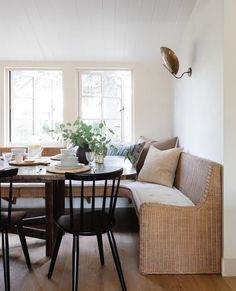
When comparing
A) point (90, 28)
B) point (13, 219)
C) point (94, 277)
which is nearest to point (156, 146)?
point (90, 28)

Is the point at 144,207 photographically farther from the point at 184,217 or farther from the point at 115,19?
the point at 115,19

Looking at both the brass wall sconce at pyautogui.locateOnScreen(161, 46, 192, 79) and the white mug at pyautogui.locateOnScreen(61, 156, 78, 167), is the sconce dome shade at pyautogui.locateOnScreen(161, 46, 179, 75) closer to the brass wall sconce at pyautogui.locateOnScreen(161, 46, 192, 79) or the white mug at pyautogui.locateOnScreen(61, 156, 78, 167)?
the brass wall sconce at pyautogui.locateOnScreen(161, 46, 192, 79)

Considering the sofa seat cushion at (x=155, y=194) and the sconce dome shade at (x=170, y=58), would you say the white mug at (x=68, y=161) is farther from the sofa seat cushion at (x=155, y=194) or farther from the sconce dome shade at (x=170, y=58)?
the sconce dome shade at (x=170, y=58)

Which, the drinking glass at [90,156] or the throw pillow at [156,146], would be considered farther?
the throw pillow at [156,146]

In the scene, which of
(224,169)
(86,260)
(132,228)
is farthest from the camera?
(132,228)

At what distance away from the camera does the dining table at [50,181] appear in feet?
6.48

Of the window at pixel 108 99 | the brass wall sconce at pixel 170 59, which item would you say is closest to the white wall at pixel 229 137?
the brass wall sconce at pixel 170 59

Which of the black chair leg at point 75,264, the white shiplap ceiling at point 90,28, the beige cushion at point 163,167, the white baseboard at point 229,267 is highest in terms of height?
the white shiplap ceiling at point 90,28

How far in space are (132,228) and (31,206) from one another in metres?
1.44

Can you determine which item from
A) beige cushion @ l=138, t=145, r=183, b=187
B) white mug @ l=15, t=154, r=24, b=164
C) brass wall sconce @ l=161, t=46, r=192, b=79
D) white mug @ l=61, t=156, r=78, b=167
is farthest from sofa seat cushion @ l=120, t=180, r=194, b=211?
brass wall sconce @ l=161, t=46, r=192, b=79

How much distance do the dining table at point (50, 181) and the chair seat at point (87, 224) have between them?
26cm

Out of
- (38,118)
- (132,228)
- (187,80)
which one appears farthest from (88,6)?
(132,228)

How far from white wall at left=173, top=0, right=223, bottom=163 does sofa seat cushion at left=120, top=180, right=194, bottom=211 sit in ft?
1.35

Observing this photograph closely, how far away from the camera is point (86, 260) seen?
2334 mm
